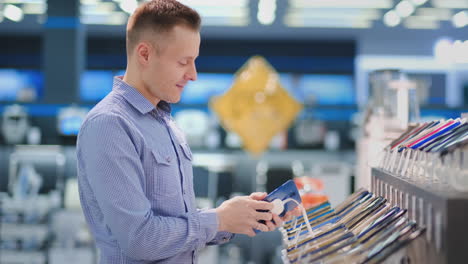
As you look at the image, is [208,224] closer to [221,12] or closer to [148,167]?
[148,167]

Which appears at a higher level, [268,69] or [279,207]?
[268,69]

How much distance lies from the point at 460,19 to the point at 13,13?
7.24 m

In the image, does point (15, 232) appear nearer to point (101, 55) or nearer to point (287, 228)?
point (287, 228)

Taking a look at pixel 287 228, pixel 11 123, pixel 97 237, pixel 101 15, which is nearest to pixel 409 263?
pixel 287 228

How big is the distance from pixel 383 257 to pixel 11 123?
5496 mm

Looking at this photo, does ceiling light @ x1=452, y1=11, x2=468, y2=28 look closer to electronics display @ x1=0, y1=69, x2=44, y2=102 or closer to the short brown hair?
the short brown hair

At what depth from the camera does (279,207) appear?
156 cm

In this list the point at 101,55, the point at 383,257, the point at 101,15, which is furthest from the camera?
the point at 101,55

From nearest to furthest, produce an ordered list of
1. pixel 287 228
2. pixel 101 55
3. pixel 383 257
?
pixel 383 257, pixel 287 228, pixel 101 55

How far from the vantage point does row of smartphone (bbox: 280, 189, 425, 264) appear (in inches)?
45.8

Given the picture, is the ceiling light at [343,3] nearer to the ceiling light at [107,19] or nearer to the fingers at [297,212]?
the ceiling light at [107,19]

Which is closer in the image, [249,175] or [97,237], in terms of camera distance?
[97,237]

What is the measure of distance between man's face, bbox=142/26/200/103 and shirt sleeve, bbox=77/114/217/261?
0.17 meters

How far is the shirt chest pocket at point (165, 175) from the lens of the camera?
4.90ft
